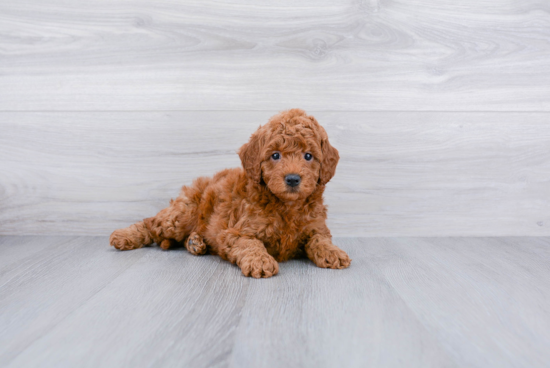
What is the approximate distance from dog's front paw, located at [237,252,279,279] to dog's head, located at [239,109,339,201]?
0.95ft

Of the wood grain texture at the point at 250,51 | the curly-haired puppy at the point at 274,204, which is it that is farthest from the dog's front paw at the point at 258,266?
the wood grain texture at the point at 250,51

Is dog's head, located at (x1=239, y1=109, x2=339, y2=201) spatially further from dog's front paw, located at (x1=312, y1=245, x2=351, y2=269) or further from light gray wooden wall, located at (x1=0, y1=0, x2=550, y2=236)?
light gray wooden wall, located at (x1=0, y1=0, x2=550, y2=236)

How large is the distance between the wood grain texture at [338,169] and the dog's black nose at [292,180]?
818mm

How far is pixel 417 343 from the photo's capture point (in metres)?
1.10

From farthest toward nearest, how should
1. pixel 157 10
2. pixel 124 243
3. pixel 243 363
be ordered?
pixel 157 10 < pixel 124 243 < pixel 243 363

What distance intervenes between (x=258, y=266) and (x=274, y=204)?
332 mm

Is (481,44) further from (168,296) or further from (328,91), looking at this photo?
(168,296)

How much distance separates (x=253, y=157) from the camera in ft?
5.98

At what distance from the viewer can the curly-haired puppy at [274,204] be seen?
1722 mm

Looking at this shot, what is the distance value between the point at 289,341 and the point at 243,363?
0.16 meters

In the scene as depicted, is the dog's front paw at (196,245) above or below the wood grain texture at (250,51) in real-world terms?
below

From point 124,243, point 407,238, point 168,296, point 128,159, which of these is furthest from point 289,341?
point 128,159

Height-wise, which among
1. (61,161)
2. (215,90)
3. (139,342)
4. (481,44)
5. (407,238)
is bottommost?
(407,238)

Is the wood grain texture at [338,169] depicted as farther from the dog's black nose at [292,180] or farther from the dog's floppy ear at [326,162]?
the dog's black nose at [292,180]
